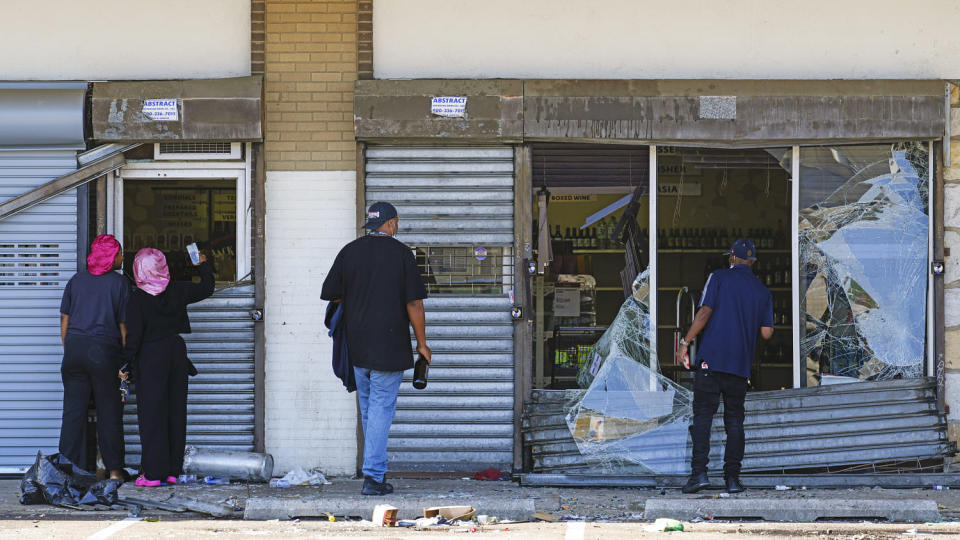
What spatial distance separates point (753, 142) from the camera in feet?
31.2

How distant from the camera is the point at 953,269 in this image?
31.0 feet

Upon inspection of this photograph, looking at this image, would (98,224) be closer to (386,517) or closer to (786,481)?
(386,517)

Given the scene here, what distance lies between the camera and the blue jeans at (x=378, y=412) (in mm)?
8258

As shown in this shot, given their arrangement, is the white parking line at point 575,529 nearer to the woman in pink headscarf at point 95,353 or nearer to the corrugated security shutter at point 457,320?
the corrugated security shutter at point 457,320

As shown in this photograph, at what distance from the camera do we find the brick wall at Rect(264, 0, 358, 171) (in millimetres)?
9602

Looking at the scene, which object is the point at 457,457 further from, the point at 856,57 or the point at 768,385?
the point at 856,57

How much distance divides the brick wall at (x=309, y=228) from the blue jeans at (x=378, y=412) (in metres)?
1.29

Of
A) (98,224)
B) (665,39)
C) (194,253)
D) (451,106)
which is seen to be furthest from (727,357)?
(98,224)

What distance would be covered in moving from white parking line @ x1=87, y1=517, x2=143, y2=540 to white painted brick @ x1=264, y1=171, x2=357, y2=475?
1778 mm

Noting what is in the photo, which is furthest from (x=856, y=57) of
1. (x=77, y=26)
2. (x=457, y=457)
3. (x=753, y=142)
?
(x=77, y=26)

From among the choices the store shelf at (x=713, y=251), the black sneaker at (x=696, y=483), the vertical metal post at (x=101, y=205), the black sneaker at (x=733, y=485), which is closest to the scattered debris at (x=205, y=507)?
the vertical metal post at (x=101, y=205)

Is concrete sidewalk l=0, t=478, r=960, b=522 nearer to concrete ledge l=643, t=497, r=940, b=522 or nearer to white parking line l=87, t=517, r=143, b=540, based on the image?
concrete ledge l=643, t=497, r=940, b=522

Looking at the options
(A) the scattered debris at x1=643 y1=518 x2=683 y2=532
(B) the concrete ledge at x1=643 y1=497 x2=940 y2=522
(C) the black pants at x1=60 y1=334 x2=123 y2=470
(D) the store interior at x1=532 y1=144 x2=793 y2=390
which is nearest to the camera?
(A) the scattered debris at x1=643 y1=518 x2=683 y2=532

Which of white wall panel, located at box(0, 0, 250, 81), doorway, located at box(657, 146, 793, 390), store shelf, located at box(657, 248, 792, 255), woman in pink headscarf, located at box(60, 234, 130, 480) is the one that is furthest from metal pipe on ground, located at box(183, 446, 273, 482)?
store shelf, located at box(657, 248, 792, 255)
